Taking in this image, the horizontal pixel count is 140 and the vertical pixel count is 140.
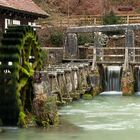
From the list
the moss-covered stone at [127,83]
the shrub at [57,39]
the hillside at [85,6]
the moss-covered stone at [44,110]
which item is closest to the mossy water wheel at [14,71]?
the moss-covered stone at [44,110]

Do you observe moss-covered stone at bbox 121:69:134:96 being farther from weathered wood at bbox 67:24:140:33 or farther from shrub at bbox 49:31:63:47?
shrub at bbox 49:31:63:47

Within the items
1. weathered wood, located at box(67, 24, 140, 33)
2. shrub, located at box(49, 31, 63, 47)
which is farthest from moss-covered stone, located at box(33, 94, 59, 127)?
shrub, located at box(49, 31, 63, 47)

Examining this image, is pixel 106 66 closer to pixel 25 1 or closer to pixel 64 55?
pixel 64 55

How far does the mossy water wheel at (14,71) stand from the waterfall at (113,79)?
36.0 ft

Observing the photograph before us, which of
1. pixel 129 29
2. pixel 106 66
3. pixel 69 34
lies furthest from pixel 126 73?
pixel 69 34

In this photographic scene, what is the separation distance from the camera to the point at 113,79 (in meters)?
29.6

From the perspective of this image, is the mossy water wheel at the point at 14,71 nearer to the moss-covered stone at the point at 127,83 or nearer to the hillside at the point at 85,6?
the moss-covered stone at the point at 127,83

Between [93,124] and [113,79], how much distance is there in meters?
11.9

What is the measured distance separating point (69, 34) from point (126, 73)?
6451 millimetres

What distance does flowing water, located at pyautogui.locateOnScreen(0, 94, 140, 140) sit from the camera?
15.6 m

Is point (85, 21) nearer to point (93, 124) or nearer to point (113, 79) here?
point (113, 79)

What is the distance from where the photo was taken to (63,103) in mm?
22281

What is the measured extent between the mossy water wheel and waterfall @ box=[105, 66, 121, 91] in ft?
36.0

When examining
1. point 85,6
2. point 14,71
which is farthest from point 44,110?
point 85,6
